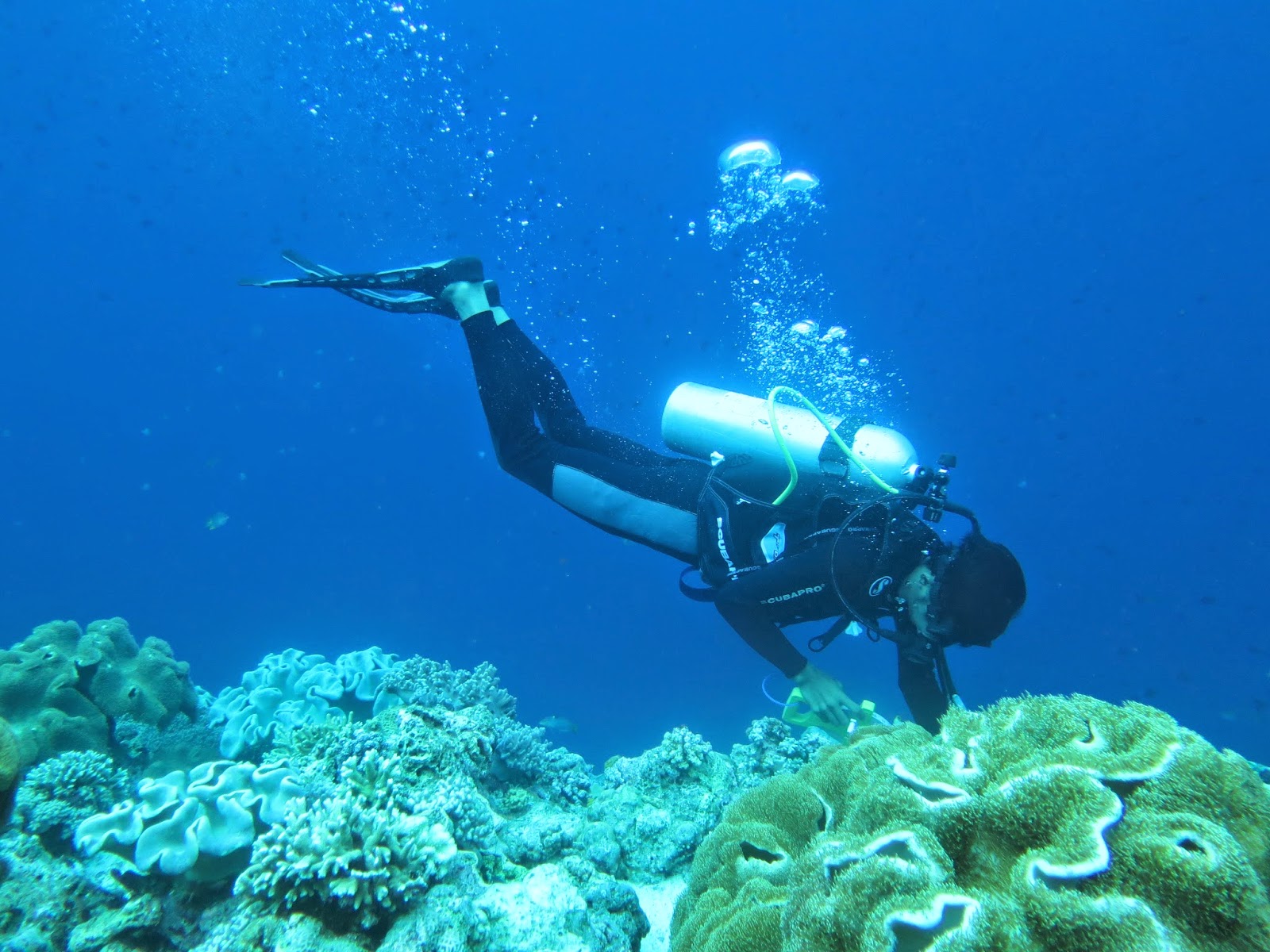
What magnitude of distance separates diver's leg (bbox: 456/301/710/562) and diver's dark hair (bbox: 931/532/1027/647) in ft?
7.95

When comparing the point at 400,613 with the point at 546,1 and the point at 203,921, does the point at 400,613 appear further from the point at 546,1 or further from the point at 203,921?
the point at 203,921

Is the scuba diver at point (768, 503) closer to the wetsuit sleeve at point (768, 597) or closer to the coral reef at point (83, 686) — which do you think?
the wetsuit sleeve at point (768, 597)

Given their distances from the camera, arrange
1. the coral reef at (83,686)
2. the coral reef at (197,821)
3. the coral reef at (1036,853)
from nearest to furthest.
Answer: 1. the coral reef at (1036,853)
2. the coral reef at (197,821)
3. the coral reef at (83,686)

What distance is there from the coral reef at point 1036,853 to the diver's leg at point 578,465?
3654 millimetres

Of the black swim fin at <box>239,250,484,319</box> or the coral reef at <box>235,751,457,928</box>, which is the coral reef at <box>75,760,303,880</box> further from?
the black swim fin at <box>239,250,484,319</box>

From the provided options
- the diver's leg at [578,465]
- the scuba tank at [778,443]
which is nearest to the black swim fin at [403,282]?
the diver's leg at [578,465]

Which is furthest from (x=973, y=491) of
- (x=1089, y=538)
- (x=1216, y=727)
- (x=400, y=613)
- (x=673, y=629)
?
(x=400, y=613)

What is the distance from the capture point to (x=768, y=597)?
16.1ft

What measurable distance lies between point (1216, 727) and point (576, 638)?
43.7m

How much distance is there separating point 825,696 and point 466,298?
5760 mm

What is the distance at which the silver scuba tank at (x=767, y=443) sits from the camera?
582 cm

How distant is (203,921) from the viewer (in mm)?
3162

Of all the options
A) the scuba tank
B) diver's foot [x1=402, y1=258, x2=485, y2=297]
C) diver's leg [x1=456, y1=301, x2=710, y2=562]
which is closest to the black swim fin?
diver's foot [x1=402, y1=258, x2=485, y2=297]

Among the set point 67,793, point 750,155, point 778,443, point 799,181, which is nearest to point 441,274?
point 778,443
